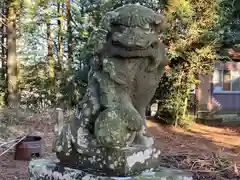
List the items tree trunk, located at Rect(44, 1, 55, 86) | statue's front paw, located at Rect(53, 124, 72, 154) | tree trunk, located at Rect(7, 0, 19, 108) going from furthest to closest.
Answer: tree trunk, located at Rect(44, 1, 55, 86) → tree trunk, located at Rect(7, 0, 19, 108) → statue's front paw, located at Rect(53, 124, 72, 154)

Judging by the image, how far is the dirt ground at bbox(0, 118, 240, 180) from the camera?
4504 millimetres

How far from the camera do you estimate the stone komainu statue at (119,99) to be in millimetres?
1800

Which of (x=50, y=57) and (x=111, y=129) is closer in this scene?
(x=111, y=129)

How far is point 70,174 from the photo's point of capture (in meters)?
1.94

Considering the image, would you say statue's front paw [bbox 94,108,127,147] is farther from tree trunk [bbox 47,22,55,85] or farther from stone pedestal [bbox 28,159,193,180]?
tree trunk [bbox 47,22,55,85]

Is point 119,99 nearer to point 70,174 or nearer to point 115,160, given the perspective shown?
point 115,160

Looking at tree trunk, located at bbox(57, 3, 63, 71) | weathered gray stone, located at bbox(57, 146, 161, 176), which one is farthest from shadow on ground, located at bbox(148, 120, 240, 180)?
tree trunk, located at bbox(57, 3, 63, 71)

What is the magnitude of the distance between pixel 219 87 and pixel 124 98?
1278 cm

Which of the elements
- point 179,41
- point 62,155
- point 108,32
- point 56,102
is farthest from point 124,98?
point 56,102

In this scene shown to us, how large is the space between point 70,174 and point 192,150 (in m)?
6.03

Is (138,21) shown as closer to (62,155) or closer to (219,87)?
(62,155)

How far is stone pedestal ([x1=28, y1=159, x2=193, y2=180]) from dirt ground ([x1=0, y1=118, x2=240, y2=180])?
7.82ft

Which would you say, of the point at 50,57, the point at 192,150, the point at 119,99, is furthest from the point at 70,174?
the point at 50,57

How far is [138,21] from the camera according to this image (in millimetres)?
1844
